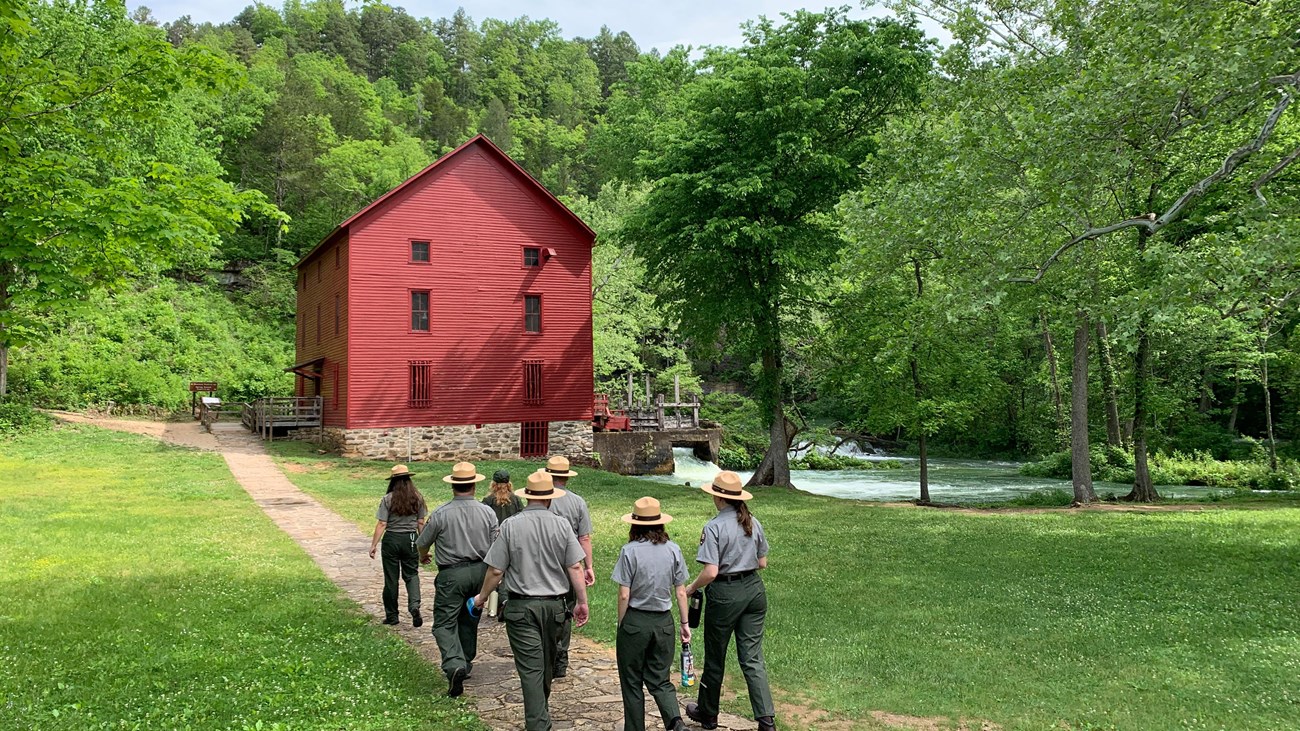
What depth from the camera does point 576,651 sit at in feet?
27.5

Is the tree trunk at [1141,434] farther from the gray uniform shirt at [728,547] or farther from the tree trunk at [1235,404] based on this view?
the tree trunk at [1235,404]

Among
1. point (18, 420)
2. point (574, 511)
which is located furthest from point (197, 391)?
point (574, 511)

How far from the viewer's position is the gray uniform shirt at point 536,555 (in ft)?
19.5

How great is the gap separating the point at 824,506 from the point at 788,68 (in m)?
12.6

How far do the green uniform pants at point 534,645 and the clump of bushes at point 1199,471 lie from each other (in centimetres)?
2873

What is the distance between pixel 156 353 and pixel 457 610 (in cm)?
4271

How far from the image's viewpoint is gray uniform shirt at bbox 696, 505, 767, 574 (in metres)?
6.11

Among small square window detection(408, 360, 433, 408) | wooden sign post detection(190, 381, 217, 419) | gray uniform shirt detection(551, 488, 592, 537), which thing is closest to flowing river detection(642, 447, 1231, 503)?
small square window detection(408, 360, 433, 408)

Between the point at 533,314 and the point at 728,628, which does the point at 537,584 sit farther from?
the point at 533,314

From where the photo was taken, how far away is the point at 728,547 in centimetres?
614

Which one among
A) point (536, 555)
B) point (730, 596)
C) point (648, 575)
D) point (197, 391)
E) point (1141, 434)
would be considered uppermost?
point (197, 391)

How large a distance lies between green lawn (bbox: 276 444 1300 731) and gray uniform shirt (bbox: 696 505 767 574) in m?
1.53

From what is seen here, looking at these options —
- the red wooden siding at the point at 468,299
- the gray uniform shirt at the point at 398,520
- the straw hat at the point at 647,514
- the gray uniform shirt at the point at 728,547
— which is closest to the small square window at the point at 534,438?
the red wooden siding at the point at 468,299

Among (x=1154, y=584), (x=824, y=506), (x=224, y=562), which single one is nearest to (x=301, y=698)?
(x=224, y=562)
